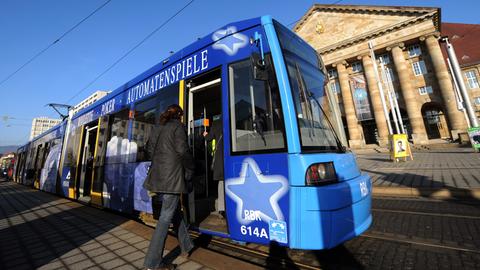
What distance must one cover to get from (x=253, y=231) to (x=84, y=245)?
292cm

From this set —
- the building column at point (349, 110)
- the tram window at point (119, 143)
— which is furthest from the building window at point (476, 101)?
the tram window at point (119, 143)

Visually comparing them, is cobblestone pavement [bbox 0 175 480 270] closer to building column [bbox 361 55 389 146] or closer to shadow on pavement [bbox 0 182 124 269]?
shadow on pavement [bbox 0 182 124 269]

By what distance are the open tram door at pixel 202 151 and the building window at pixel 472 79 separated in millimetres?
44136

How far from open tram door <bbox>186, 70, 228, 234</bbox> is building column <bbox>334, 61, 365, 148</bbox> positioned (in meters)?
32.6

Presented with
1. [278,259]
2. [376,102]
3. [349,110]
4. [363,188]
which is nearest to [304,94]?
[363,188]

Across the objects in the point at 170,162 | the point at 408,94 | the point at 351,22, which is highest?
the point at 351,22

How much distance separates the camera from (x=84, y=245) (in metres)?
3.91

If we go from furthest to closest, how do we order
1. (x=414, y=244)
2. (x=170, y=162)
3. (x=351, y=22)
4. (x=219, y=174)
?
(x=351, y=22), (x=219, y=174), (x=414, y=244), (x=170, y=162)

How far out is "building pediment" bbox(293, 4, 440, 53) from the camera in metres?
30.5

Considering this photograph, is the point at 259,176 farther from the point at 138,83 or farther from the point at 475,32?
the point at 475,32

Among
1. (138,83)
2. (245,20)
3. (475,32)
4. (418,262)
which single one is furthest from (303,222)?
(475,32)

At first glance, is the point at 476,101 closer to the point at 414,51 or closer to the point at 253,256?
the point at 414,51

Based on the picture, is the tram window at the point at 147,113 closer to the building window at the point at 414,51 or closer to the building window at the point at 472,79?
the building window at the point at 414,51

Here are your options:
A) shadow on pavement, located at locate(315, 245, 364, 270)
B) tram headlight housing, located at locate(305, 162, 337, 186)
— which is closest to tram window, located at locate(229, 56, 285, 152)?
tram headlight housing, located at locate(305, 162, 337, 186)
